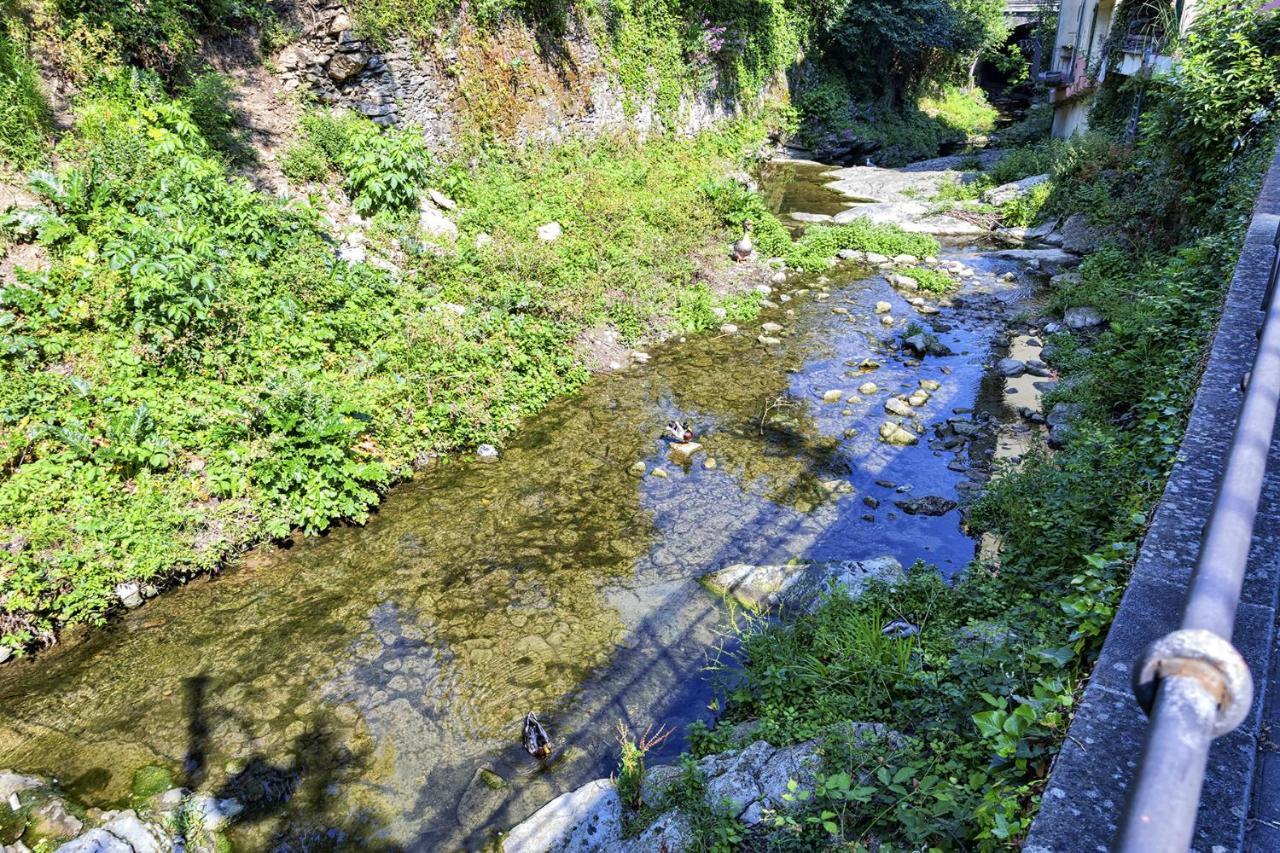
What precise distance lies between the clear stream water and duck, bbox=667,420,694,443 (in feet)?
0.72

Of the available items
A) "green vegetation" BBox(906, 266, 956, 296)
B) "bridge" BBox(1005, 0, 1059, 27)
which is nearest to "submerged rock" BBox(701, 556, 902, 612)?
"green vegetation" BBox(906, 266, 956, 296)

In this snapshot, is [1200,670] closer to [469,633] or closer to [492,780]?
[492,780]

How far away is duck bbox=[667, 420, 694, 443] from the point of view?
9094 millimetres

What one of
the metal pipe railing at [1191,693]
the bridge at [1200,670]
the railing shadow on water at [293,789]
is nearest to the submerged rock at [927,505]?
the bridge at [1200,670]

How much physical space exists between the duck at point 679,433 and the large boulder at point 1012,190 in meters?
13.8

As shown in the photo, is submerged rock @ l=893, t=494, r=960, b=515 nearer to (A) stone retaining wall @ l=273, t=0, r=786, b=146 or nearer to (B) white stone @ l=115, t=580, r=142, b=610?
(B) white stone @ l=115, t=580, r=142, b=610

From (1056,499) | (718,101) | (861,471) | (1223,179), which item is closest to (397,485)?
(861,471)

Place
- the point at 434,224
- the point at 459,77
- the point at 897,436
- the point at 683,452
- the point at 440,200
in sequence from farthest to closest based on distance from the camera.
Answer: the point at 459,77 < the point at 440,200 < the point at 434,224 < the point at 897,436 < the point at 683,452

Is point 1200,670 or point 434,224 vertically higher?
point 1200,670

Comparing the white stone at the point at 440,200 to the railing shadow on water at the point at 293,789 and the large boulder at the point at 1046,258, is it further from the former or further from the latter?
the large boulder at the point at 1046,258

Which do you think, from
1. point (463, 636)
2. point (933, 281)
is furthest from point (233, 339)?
point (933, 281)

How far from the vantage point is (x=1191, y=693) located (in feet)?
3.35

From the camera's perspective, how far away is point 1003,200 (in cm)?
1844

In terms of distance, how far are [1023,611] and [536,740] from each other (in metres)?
3.37
